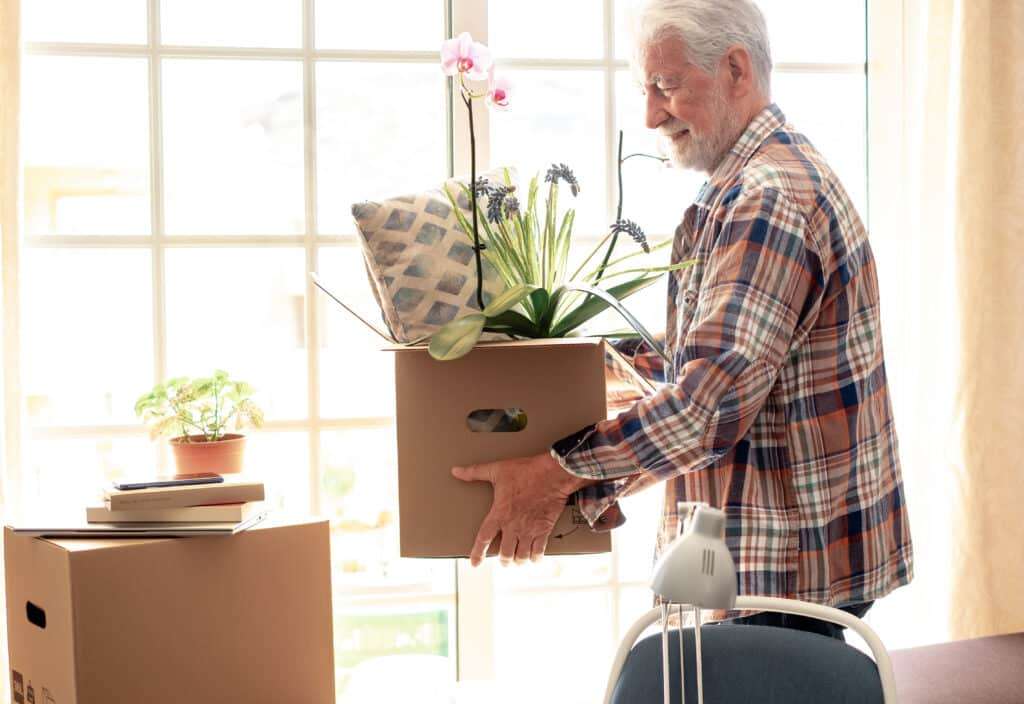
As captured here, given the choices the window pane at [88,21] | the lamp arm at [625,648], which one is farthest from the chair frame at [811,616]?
the window pane at [88,21]

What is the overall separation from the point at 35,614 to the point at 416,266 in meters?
0.88

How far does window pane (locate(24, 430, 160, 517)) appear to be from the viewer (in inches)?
83.9

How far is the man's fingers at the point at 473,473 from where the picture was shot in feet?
4.45

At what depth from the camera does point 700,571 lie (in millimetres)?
753

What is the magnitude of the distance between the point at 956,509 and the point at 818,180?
1112 millimetres

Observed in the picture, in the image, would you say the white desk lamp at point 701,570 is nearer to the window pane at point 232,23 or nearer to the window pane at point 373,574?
the window pane at point 373,574

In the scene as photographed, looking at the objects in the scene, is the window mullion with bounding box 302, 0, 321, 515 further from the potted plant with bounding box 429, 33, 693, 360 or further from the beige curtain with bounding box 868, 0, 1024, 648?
the beige curtain with bounding box 868, 0, 1024, 648

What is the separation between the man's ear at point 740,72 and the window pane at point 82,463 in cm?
142

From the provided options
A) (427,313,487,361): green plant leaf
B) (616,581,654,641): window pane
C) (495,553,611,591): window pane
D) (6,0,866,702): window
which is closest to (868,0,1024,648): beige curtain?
(6,0,866,702): window

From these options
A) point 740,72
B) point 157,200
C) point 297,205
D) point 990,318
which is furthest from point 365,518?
point 990,318

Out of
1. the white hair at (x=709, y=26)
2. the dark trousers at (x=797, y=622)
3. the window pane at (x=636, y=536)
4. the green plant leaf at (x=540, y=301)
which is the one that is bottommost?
the window pane at (x=636, y=536)

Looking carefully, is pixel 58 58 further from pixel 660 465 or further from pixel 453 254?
pixel 660 465

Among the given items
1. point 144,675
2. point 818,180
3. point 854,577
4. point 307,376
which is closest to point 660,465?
point 854,577

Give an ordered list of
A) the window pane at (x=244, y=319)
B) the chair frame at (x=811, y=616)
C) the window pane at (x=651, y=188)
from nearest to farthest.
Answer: the chair frame at (x=811, y=616) → the window pane at (x=244, y=319) → the window pane at (x=651, y=188)
